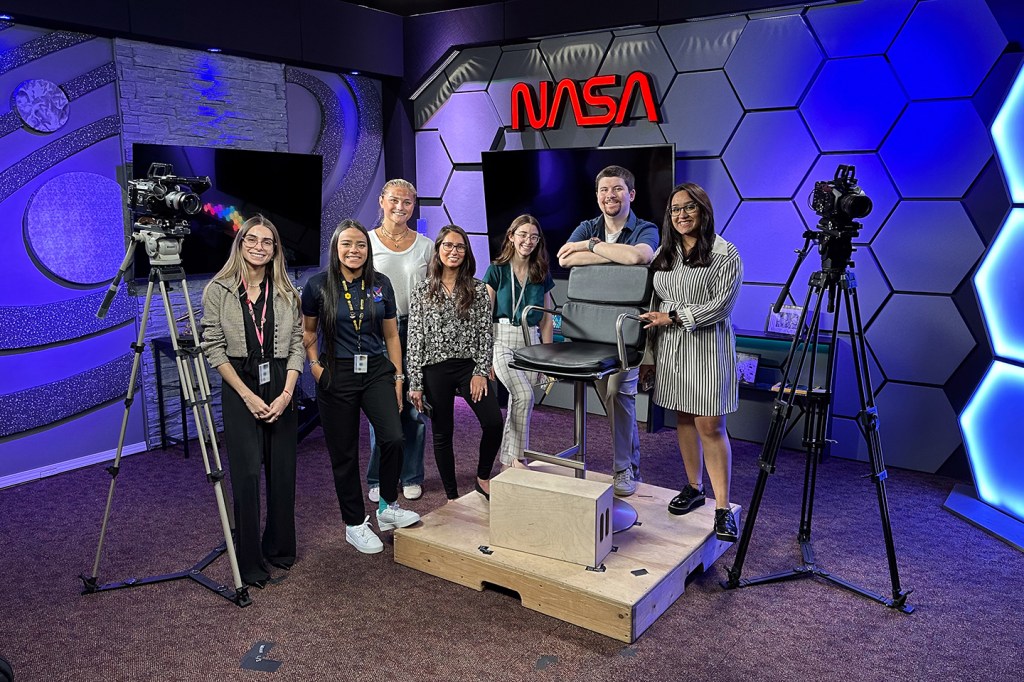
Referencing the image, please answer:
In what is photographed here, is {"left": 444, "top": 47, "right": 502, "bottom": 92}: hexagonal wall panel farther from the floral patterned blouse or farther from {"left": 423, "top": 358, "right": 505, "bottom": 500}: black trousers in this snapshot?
{"left": 423, "top": 358, "right": 505, "bottom": 500}: black trousers

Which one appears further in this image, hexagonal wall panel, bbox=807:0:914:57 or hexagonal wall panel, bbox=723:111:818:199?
hexagonal wall panel, bbox=723:111:818:199

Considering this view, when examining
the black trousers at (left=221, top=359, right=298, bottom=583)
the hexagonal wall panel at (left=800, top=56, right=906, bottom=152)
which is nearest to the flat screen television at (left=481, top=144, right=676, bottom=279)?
the hexagonal wall panel at (left=800, top=56, right=906, bottom=152)

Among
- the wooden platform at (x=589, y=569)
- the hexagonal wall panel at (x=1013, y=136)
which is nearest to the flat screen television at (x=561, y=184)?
the hexagonal wall panel at (x=1013, y=136)

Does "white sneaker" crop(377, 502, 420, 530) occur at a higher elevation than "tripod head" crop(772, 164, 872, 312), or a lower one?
lower

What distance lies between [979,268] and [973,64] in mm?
1132

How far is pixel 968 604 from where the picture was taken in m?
3.13

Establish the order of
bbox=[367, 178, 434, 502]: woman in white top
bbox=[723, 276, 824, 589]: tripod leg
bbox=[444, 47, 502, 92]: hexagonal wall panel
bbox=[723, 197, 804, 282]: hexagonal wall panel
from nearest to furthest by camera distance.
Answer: bbox=[723, 276, 824, 589]: tripod leg → bbox=[367, 178, 434, 502]: woman in white top → bbox=[723, 197, 804, 282]: hexagonal wall panel → bbox=[444, 47, 502, 92]: hexagonal wall panel

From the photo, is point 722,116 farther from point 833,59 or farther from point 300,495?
point 300,495

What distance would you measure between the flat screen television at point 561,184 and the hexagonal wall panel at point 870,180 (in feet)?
3.14

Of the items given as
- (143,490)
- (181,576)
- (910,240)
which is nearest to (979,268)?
(910,240)

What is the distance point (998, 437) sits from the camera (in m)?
4.13

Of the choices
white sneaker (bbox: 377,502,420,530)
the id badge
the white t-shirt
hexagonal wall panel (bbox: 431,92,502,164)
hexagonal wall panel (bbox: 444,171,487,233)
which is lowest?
white sneaker (bbox: 377,502,420,530)

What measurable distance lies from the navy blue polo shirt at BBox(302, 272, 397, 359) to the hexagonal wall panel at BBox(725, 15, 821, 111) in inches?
120

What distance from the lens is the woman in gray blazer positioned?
3.19 meters
